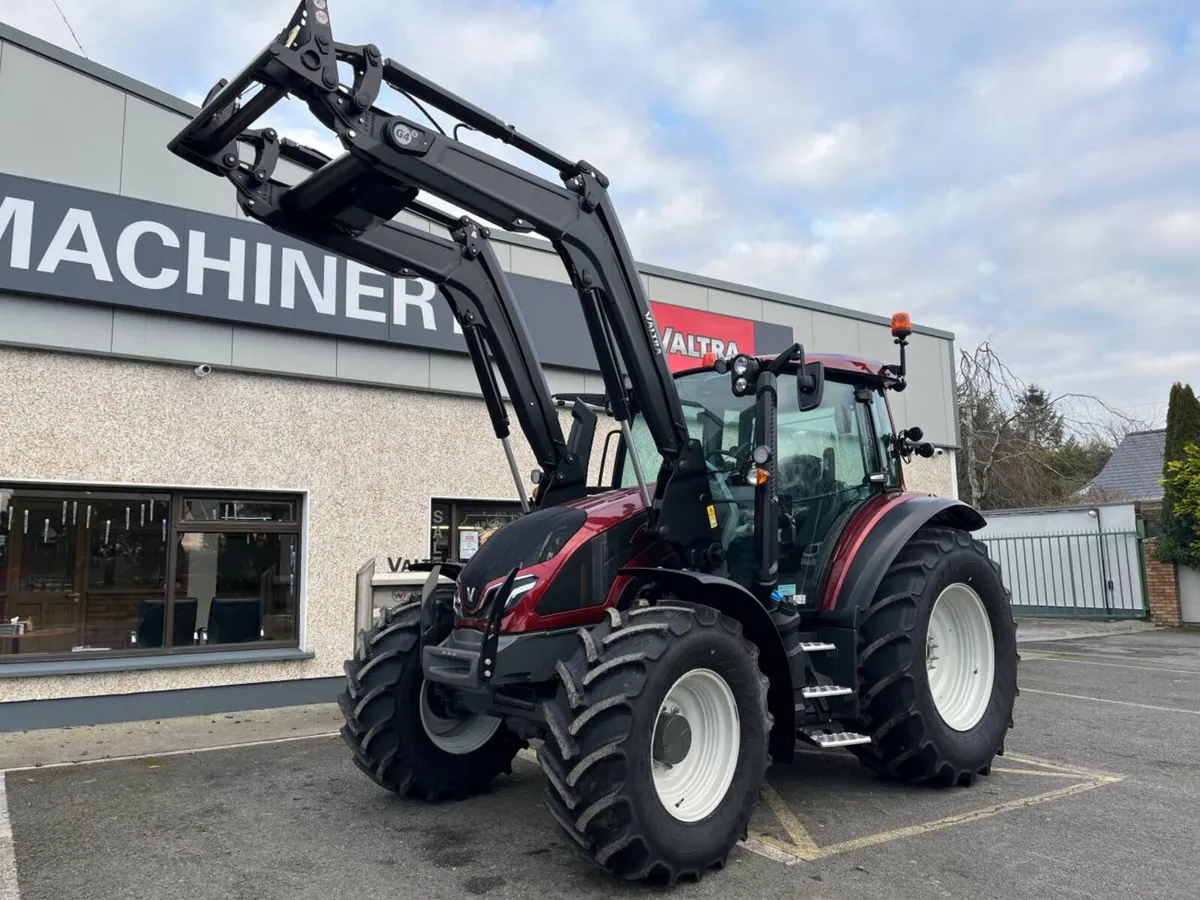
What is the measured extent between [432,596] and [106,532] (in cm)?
464

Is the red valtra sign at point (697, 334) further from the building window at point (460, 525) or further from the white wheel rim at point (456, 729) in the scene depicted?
the white wheel rim at point (456, 729)

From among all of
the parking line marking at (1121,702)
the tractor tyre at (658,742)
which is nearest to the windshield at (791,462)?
the tractor tyre at (658,742)

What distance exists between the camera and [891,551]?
16.4 feet

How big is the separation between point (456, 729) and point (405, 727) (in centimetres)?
41

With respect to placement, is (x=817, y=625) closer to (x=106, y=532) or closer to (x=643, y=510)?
(x=643, y=510)

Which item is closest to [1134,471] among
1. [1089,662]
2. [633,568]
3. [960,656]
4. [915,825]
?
[1089,662]

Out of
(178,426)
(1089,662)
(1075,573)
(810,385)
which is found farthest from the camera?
(1075,573)

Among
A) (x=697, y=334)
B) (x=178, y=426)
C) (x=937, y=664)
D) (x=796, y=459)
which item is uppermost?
(x=697, y=334)

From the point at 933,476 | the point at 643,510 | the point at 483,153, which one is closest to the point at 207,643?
the point at 643,510

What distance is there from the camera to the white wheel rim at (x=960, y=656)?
17.7 ft

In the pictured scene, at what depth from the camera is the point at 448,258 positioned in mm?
4895

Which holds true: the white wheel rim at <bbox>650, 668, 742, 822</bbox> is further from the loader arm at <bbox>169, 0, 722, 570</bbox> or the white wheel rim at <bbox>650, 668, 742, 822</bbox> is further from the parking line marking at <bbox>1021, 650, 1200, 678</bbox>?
the parking line marking at <bbox>1021, 650, 1200, 678</bbox>

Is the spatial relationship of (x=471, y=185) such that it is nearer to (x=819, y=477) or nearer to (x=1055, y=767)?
(x=819, y=477)

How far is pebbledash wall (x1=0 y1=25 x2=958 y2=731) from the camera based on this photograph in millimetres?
7426
